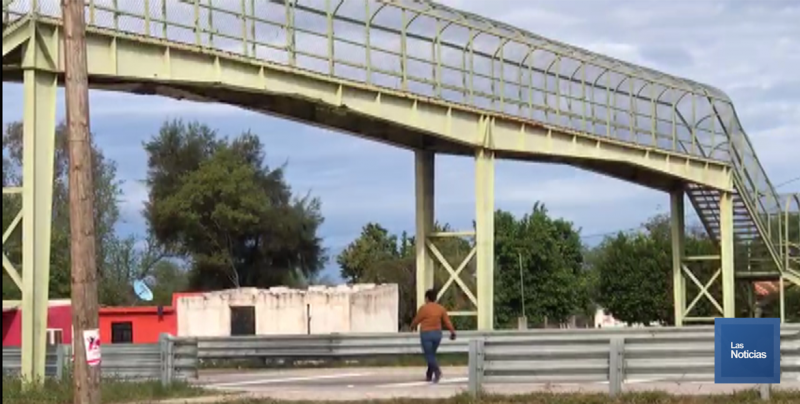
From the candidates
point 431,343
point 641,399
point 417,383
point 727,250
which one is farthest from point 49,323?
point 641,399

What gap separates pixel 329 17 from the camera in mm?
31297

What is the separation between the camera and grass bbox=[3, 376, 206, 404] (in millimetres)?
22047

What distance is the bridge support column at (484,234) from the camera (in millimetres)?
33656

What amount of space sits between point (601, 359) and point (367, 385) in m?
6.47

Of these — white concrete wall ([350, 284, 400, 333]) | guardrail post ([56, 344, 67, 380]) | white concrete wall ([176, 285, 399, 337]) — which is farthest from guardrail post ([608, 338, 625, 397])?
white concrete wall ([176, 285, 399, 337])

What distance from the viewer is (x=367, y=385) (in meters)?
24.8

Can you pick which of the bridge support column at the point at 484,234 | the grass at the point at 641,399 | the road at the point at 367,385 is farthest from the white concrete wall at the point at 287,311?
the grass at the point at 641,399

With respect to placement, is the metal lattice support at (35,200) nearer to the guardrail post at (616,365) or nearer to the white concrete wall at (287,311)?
the guardrail post at (616,365)

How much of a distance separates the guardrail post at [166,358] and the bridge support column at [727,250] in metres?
19.9

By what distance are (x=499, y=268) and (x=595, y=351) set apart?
63266 millimetres

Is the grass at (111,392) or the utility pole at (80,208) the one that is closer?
the utility pole at (80,208)

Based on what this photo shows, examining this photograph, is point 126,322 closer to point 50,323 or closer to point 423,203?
point 50,323

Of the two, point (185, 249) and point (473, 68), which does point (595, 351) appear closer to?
point (473, 68)

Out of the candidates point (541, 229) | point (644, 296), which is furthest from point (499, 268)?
point (644, 296)
